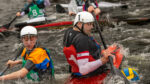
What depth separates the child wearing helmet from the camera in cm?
982

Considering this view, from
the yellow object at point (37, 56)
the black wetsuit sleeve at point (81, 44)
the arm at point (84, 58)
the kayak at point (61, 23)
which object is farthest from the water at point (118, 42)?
the black wetsuit sleeve at point (81, 44)

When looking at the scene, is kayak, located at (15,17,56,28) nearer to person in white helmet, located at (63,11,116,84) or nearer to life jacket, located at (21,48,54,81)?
life jacket, located at (21,48,54,81)

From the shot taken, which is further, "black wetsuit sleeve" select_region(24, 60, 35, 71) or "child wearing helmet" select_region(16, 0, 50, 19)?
"child wearing helmet" select_region(16, 0, 50, 19)

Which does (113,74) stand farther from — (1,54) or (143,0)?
(143,0)

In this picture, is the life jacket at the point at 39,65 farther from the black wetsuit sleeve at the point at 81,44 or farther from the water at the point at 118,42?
the black wetsuit sleeve at the point at 81,44

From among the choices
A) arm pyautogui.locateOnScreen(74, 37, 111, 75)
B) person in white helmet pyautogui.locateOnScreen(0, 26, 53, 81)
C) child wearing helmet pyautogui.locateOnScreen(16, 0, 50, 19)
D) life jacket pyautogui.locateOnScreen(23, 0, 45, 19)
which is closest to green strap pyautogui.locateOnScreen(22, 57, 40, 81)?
person in white helmet pyautogui.locateOnScreen(0, 26, 53, 81)

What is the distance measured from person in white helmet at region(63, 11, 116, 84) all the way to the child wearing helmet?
6281 millimetres

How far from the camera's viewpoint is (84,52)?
367 cm

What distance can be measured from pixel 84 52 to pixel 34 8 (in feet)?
22.1

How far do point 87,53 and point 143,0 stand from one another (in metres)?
13.4

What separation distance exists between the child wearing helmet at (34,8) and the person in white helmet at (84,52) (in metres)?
6.28

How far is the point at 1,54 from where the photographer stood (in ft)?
26.0

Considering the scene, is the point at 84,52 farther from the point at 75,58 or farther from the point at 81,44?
the point at 75,58

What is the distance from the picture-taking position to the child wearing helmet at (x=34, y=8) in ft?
32.2
